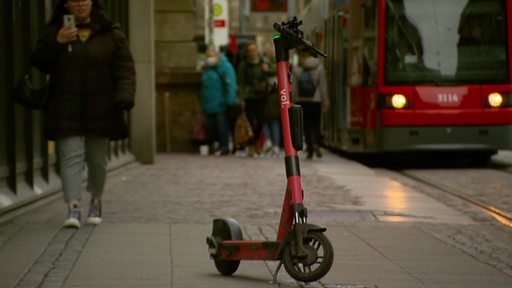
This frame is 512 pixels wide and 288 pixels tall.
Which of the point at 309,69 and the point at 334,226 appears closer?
the point at 334,226

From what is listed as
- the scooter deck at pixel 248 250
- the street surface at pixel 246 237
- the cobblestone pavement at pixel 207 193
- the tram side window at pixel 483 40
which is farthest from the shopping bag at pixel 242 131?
the scooter deck at pixel 248 250

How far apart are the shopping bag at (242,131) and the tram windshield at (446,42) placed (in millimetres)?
3788

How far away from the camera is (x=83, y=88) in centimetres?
999

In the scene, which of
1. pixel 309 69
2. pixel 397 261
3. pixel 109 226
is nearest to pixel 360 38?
pixel 309 69

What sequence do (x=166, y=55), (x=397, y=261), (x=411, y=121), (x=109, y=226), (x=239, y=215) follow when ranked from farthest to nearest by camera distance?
(x=166, y=55), (x=411, y=121), (x=239, y=215), (x=109, y=226), (x=397, y=261)

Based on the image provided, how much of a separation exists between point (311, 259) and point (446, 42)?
42.5ft

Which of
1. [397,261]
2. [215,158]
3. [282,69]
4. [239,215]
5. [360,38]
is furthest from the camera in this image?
[215,158]

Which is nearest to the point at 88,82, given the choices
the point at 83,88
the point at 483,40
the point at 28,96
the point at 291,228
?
the point at 83,88

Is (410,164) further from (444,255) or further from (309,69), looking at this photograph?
(444,255)

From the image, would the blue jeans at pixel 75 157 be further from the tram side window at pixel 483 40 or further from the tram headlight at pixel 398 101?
the tram side window at pixel 483 40

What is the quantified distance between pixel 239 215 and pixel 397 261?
3.24 meters

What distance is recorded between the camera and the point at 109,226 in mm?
10039

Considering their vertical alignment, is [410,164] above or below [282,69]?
below

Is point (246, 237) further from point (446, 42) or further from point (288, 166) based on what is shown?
point (446, 42)
